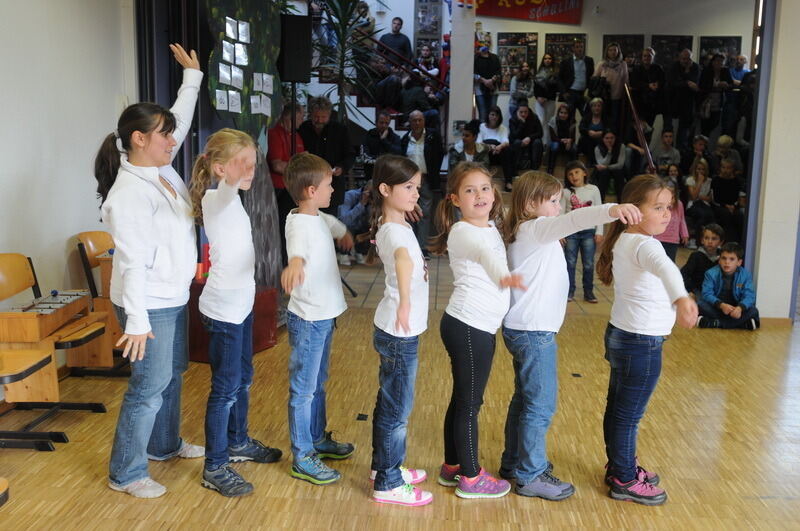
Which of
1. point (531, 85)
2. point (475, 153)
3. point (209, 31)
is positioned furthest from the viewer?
point (531, 85)

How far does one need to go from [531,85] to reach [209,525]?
8.70 metres

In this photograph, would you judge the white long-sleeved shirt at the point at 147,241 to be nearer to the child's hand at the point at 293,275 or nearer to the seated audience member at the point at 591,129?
the child's hand at the point at 293,275

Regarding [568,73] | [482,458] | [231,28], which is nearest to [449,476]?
[482,458]

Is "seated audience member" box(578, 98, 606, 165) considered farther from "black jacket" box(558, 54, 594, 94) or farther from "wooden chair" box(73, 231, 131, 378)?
"wooden chair" box(73, 231, 131, 378)

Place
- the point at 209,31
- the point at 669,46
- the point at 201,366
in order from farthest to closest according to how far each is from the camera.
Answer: the point at 669,46, the point at 209,31, the point at 201,366

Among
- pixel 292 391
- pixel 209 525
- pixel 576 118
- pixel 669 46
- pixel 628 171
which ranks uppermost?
pixel 669 46

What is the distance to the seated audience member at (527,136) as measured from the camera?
371 inches

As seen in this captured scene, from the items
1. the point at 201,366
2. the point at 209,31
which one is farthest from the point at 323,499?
the point at 209,31

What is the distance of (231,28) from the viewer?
5039 mm

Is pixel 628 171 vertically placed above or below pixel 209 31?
below

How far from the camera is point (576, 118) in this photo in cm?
1082

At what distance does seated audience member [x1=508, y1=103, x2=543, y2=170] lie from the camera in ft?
30.9

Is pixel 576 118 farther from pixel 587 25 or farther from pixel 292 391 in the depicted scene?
pixel 292 391

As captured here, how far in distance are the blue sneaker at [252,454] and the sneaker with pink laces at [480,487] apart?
749 mm
